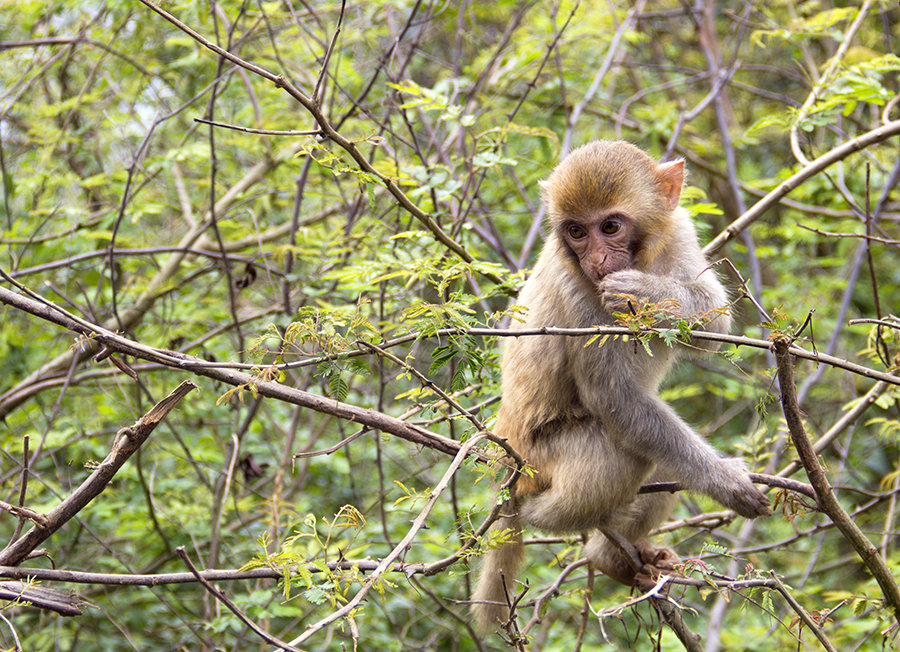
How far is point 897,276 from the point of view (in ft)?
31.0

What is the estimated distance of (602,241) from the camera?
163 inches

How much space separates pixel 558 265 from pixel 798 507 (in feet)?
5.48

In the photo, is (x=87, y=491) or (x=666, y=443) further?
(x=666, y=443)

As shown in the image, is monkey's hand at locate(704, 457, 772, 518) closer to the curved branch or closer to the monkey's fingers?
the monkey's fingers

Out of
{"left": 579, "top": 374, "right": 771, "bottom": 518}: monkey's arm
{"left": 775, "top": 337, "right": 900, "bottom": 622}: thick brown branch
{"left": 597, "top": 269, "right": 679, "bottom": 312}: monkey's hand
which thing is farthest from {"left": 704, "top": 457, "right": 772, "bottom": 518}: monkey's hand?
{"left": 597, "top": 269, "right": 679, "bottom": 312}: monkey's hand

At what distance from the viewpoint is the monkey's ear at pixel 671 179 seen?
14.5 feet

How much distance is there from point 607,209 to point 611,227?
95mm

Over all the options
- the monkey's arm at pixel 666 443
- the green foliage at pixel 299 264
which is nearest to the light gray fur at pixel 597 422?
the monkey's arm at pixel 666 443

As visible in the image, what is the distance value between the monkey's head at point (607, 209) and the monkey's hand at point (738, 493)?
111 cm

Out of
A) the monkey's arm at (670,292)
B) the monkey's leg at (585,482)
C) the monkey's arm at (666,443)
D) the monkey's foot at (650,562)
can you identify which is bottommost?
the monkey's foot at (650,562)

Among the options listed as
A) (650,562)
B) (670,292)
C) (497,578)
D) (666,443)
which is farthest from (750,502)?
(497,578)

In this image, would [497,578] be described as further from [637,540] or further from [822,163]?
[822,163]

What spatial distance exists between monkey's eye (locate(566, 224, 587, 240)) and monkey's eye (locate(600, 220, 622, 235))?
3.9 inches

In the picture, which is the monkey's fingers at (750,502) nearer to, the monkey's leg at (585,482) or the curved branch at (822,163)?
the monkey's leg at (585,482)
